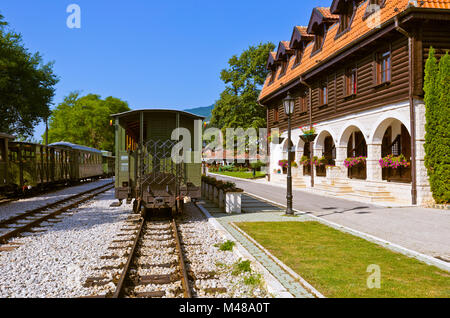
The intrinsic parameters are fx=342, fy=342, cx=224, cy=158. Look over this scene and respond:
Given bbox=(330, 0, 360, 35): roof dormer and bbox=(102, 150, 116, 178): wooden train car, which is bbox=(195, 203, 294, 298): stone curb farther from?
bbox=(102, 150, 116, 178): wooden train car

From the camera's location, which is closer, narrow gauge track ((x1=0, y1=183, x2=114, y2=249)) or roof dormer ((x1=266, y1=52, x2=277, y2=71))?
narrow gauge track ((x1=0, y1=183, x2=114, y2=249))

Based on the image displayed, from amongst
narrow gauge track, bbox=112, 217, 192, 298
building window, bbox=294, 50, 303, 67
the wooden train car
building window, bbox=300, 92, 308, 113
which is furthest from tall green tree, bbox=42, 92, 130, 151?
narrow gauge track, bbox=112, 217, 192, 298

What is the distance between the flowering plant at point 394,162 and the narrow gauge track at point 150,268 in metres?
10.0

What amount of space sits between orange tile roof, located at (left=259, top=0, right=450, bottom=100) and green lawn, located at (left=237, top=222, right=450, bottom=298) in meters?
10.1

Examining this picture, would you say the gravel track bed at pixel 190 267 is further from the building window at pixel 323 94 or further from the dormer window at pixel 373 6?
the building window at pixel 323 94

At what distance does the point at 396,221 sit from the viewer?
967 centimetres

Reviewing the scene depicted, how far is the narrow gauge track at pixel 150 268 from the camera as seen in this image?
4.53 meters

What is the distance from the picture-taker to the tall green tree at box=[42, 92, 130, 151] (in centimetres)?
5750

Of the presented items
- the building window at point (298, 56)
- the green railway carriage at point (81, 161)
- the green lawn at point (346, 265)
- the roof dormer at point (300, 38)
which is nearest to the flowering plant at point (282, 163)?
the building window at point (298, 56)

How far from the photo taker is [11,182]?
52.1 feet

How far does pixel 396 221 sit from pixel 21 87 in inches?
1009

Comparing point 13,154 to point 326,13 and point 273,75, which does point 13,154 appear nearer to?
point 326,13
